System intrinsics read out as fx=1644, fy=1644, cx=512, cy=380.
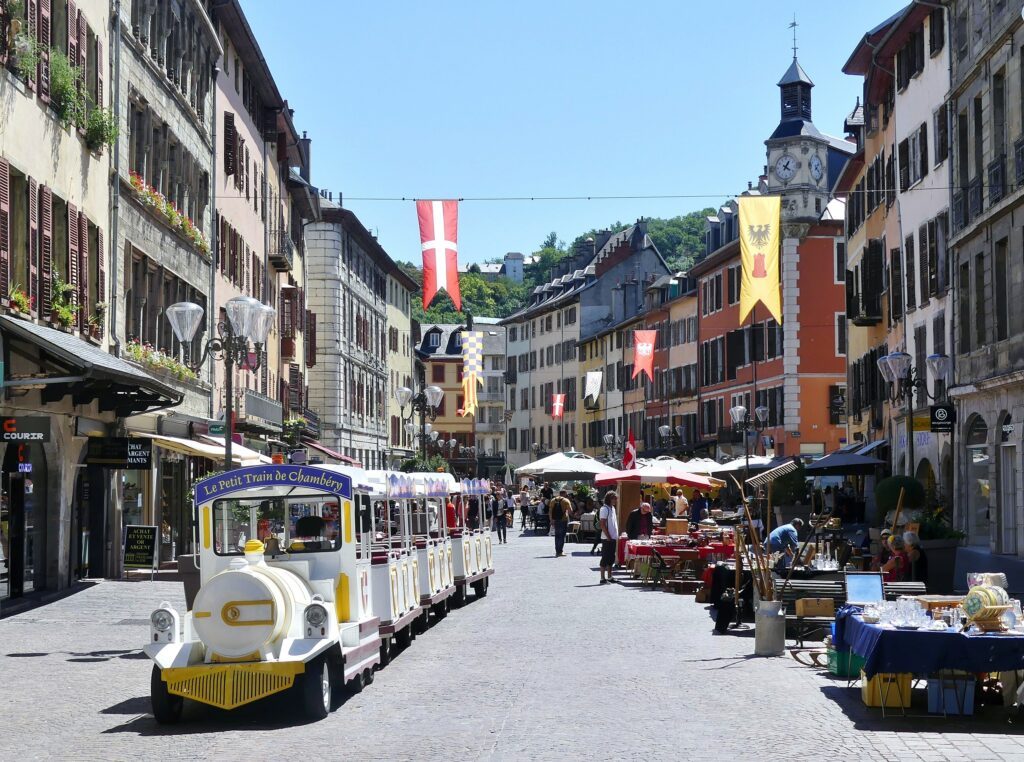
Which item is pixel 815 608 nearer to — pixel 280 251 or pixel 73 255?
pixel 73 255

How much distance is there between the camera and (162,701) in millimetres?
13047

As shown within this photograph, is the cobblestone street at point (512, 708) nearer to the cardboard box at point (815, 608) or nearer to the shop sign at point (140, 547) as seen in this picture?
the cardboard box at point (815, 608)

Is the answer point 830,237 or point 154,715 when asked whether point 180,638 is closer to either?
point 154,715

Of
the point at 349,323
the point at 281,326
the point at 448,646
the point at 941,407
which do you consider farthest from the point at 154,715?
the point at 349,323

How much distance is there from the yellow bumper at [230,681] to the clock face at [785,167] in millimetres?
58646

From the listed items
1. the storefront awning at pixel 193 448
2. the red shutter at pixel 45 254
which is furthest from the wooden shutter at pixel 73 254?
the storefront awning at pixel 193 448

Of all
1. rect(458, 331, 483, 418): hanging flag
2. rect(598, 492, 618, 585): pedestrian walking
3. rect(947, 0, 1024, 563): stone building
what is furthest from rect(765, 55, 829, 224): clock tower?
rect(598, 492, 618, 585): pedestrian walking

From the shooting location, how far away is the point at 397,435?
8794 centimetres

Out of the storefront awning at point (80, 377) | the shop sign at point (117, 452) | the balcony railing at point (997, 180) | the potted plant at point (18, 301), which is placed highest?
the balcony railing at point (997, 180)

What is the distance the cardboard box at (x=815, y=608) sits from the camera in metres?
19.2

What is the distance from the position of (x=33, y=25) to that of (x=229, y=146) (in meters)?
18.6

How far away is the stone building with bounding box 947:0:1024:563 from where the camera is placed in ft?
101

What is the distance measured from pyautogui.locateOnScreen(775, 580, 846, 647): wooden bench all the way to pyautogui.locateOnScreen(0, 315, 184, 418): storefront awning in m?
9.22

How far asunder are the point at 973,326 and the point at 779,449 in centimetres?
3339
